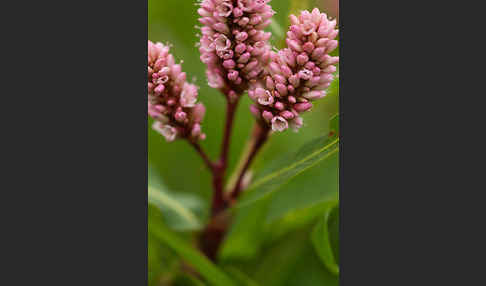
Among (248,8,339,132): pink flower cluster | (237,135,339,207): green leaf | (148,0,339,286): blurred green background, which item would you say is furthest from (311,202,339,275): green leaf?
(248,8,339,132): pink flower cluster

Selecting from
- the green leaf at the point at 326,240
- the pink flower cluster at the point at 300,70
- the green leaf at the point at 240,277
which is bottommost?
the green leaf at the point at 240,277

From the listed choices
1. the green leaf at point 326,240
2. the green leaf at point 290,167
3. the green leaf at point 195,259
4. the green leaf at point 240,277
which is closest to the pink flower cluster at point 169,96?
the green leaf at point 290,167

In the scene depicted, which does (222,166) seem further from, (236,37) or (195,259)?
(236,37)

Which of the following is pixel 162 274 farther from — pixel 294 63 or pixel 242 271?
pixel 294 63

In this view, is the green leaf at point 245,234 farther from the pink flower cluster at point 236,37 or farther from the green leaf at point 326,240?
the pink flower cluster at point 236,37

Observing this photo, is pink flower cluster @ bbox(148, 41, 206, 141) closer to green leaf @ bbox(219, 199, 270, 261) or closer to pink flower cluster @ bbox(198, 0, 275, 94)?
pink flower cluster @ bbox(198, 0, 275, 94)

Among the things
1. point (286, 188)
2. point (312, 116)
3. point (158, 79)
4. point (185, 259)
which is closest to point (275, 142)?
point (312, 116)
